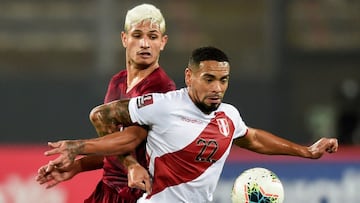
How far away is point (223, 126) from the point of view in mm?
6320

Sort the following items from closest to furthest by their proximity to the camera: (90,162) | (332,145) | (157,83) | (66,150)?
(66,150)
(157,83)
(332,145)
(90,162)

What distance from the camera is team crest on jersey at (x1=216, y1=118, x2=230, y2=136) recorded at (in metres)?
6.30

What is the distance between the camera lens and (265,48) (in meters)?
14.3

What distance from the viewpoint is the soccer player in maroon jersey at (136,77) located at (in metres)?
6.49

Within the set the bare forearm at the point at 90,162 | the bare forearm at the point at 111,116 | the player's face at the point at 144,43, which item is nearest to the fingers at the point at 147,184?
the bare forearm at the point at 111,116

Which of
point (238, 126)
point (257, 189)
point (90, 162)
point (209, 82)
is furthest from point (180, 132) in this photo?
point (90, 162)

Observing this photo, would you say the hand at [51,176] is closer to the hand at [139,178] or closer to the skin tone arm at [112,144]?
the skin tone arm at [112,144]

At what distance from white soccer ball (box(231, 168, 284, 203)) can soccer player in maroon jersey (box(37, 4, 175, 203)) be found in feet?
1.91

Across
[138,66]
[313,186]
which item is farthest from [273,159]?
[138,66]

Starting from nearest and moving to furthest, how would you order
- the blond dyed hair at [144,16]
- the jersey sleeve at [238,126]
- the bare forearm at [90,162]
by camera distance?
the jersey sleeve at [238,126] → the blond dyed hair at [144,16] → the bare forearm at [90,162]

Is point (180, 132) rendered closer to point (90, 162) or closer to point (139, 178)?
point (139, 178)

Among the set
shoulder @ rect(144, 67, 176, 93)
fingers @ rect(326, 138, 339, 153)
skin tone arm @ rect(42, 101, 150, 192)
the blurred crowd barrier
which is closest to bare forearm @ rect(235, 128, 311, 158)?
fingers @ rect(326, 138, 339, 153)

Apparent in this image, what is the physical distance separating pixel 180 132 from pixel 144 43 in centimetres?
65

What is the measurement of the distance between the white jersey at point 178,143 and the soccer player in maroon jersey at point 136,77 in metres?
0.18
